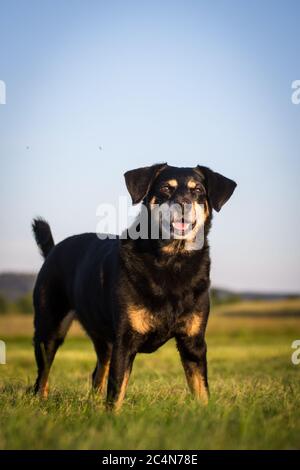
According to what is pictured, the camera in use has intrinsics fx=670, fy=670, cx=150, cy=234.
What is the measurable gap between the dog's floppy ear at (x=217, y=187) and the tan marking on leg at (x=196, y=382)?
62.4 inches

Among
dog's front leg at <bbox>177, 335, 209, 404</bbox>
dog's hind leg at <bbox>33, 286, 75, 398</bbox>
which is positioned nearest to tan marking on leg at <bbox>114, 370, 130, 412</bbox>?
dog's front leg at <bbox>177, 335, 209, 404</bbox>

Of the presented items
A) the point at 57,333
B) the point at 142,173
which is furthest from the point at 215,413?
the point at 57,333

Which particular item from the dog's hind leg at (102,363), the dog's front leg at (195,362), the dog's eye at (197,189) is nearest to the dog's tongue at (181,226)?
the dog's eye at (197,189)

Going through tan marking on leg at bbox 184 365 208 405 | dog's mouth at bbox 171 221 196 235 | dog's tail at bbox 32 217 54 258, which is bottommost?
tan marking on leg at bbox 184 365 208 405

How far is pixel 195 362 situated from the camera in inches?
256

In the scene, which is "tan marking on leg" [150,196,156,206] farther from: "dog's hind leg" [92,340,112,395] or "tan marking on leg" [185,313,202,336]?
"dog's hind leg" [92,340,112,395]

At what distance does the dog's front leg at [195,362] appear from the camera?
641 cm

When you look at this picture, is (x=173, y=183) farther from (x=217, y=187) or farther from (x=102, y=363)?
(x=102, y=363)

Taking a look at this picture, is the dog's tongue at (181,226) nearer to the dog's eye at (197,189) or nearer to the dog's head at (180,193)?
the dog's head at (180,193)

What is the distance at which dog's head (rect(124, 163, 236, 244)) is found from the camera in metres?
6.43

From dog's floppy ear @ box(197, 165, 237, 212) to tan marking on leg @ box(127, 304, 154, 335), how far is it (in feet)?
4.18

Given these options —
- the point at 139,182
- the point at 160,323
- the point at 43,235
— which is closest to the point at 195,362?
the point at 160,323

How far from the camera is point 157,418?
199 inches
